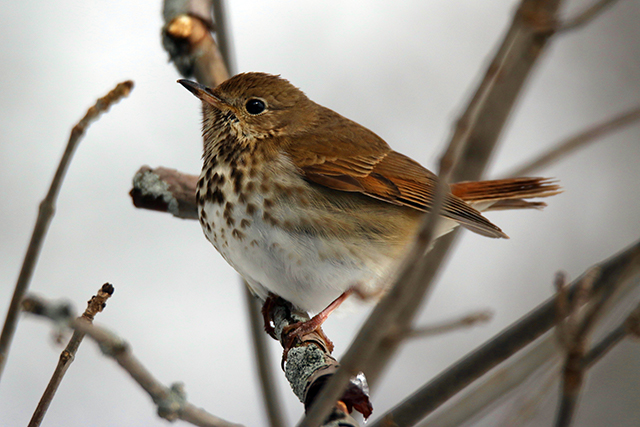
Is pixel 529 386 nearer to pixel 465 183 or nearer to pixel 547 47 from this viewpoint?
→ pixel 547 47

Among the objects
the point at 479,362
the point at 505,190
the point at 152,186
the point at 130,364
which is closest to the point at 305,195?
the point at 152,186

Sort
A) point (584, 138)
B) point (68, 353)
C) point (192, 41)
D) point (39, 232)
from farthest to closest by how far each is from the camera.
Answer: point (192, 41), point (584, 138), point (39, 232), point (68, 353)

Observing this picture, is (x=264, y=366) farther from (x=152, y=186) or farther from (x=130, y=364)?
(x=130, y=364)

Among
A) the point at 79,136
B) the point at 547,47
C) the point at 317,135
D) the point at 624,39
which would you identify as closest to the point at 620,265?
the point at 547,47

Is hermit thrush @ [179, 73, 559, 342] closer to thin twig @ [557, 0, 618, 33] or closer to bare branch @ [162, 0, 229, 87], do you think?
bare branch @ [162, 0, 229, 87]

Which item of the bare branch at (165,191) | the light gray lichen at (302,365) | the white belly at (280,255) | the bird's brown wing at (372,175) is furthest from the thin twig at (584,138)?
the bare branch at (165,191)

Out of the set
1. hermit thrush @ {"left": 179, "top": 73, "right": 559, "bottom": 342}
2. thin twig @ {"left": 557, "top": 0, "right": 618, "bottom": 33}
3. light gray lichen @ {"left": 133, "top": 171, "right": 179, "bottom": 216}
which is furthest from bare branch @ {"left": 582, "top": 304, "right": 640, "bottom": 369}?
light gray lichen @ {"left": 133, "top": 171, "right": 179, "bottom": 216}
